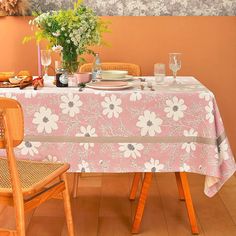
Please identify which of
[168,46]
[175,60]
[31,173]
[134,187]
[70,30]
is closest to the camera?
[31,173]

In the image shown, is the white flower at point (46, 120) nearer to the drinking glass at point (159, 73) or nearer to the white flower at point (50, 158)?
the white flower at point (50, 158)

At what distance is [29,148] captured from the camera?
2.17 m

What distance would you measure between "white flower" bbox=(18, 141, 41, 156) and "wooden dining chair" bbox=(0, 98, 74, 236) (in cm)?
11

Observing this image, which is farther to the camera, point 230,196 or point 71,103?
point 230,196

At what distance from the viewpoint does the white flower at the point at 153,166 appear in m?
2.18

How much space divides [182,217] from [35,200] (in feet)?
3.41

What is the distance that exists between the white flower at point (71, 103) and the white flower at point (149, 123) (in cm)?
29

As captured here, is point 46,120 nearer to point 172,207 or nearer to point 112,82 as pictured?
point 112,82

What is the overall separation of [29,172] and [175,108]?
0.72m

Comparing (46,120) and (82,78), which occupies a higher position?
(82,78)

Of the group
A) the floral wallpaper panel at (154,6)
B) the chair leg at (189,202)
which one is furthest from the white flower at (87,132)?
the floral wallpaper panel at (154,6)

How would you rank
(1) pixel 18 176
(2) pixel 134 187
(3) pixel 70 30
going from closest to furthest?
(1) pixel 18 176
(3) pixel 70 30
(2) pixel 134 187

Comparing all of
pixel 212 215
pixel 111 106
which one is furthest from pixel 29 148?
pixel 212 215

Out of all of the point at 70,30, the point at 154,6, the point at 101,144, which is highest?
the point at 154,6
